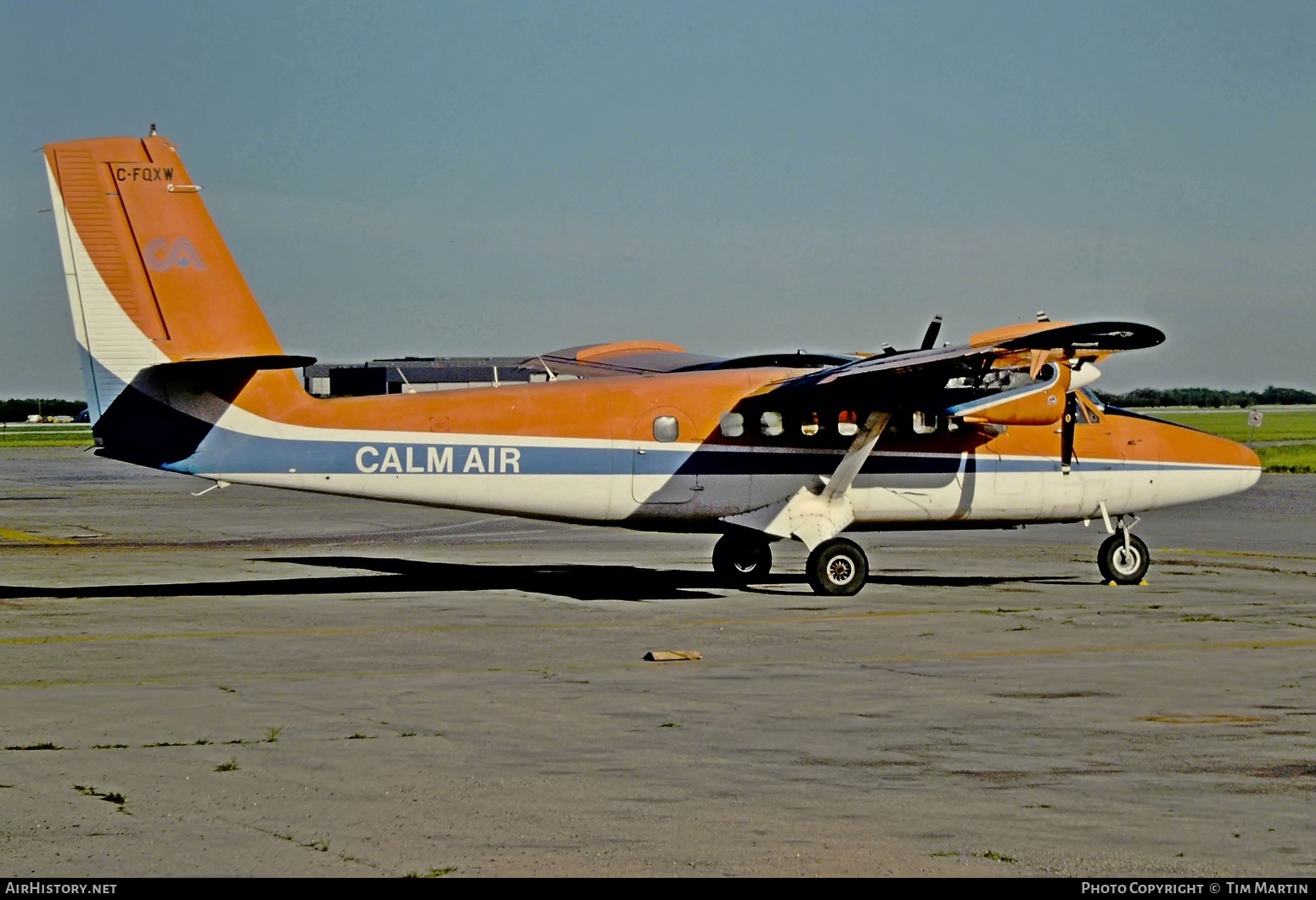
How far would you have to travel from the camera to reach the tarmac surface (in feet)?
28.6

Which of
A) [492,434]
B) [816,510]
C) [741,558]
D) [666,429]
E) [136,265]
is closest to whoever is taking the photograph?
[136,265]

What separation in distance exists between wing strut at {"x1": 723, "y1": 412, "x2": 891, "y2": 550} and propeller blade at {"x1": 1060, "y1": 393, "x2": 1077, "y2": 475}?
3.23 meters

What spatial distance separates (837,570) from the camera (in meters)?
22.2

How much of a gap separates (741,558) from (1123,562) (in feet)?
20.4

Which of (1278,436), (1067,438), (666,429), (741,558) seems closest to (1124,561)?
(1067,438)

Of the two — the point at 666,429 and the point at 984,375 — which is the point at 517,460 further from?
the point at 984,375

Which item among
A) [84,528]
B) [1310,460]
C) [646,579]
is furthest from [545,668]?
[1310,460]

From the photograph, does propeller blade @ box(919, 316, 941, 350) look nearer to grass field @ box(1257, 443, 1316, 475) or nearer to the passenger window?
the passenger window

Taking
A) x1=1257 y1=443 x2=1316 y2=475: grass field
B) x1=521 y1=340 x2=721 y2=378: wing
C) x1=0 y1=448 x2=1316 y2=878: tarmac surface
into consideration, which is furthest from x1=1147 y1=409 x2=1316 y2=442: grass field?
x1=0 y1=448 x2=1316 y2=878: tarmac surface

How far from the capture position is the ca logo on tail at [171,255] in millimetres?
20031

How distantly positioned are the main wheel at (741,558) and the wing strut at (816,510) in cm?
150

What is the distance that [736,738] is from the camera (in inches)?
467

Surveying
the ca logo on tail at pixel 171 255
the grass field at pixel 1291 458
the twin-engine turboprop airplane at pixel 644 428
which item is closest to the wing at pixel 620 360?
the twin-engine turboprop airplane at pixel 644 428

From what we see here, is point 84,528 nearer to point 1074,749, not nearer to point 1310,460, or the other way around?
point 1074,749
